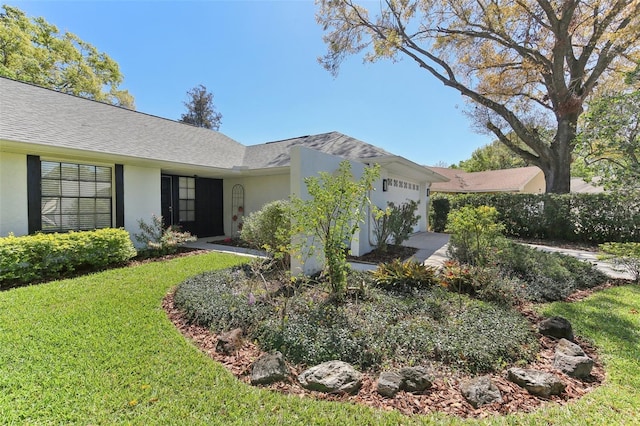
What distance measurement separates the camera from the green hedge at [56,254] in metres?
5.22

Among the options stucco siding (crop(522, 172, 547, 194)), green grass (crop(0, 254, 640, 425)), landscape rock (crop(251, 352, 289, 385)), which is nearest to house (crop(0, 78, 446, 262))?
landscape rock (crop(251, 352, 289, 385))

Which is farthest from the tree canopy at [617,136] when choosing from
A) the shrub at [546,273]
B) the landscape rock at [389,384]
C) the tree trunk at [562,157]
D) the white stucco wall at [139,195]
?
the white stucco wall at [139,195]

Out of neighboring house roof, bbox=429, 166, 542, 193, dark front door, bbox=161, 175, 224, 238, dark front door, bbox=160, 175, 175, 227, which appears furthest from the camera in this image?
neighboring house roof, bbox=429, 166, 542, 193

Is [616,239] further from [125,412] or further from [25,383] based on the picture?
[25,383]

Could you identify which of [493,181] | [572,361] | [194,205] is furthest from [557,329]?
[493,181]

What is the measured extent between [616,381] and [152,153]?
33.7ft

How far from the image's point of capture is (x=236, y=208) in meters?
12.1

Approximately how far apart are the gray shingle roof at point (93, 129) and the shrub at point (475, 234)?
8.03m

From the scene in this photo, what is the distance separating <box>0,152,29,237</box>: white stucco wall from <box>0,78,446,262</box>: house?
0.02 metres

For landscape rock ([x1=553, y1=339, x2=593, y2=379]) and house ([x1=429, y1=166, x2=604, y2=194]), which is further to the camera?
house ([x1=429, y1=166, x2=604, y2=194])

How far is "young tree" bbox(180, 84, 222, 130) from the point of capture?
88.5ft

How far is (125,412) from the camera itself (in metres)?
2.15

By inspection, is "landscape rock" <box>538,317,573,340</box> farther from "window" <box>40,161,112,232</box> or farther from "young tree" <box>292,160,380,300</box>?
"window" <box>40,161,112,232</box>

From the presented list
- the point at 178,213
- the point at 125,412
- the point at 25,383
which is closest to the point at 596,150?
the point at 125,412
